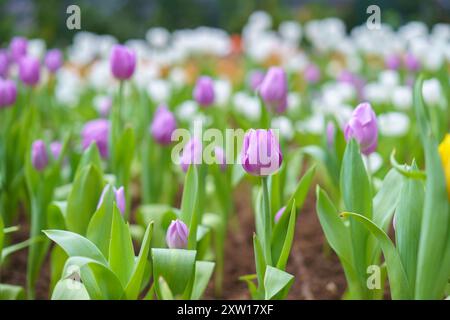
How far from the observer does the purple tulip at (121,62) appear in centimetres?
163

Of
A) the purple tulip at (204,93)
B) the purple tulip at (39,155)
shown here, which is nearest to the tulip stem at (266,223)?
the purple tulip at (39,155)

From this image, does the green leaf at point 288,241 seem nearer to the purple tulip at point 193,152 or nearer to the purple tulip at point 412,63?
the purple tulip at point 193,152

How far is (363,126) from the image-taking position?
45.7 inches

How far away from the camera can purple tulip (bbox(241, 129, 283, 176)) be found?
A: 983mm

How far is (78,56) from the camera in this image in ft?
14.0

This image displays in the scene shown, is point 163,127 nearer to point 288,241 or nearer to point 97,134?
point 97,134

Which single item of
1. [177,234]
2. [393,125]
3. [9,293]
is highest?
[393,125]

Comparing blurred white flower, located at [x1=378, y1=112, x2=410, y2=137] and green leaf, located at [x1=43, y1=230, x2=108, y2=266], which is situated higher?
blurred white flower, located at [x1=378, y1=112, x2=410, y2=137]

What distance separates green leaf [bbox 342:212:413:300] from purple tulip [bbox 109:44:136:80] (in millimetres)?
823

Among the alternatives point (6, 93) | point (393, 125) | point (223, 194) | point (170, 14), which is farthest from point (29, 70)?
point (170, 14)

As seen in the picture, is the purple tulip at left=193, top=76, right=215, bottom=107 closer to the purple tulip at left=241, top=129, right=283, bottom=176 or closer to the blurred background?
the purple tulip at left=241, top=129, right=283, bottom=176

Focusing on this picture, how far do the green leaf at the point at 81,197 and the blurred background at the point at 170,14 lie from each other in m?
5.68

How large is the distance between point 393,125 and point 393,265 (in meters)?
1.17

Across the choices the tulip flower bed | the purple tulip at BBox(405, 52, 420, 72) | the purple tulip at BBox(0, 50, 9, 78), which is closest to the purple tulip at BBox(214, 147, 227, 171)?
the tulip flower bed
